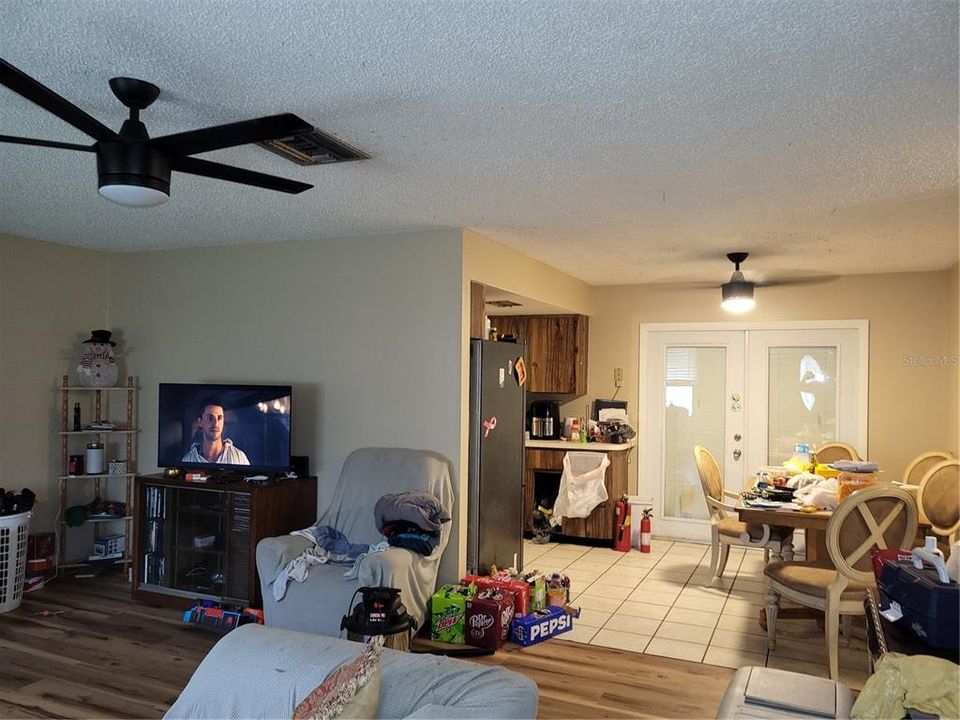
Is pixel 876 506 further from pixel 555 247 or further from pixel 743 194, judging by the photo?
pixel 555 247

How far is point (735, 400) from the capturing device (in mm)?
6410

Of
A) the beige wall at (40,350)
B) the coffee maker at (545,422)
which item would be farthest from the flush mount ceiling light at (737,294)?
the beige wall at (40,350)

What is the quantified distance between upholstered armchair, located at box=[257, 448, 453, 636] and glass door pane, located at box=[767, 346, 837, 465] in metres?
3.41

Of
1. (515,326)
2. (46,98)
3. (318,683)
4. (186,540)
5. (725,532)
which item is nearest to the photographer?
(46,98)

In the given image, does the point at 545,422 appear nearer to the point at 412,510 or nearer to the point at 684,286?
the point at 684,286

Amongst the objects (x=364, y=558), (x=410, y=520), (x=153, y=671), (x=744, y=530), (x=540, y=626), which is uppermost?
(x=410, y=520)

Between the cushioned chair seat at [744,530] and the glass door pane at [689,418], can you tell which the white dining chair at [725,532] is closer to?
the cushioned chair seat at [744,530]

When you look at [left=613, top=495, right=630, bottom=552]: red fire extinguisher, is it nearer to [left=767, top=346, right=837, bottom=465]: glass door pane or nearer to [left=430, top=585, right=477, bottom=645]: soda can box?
[left=767, top=346, right=837, bottom=465]: glass door pane

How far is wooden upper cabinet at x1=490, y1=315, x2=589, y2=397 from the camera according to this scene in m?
6.81

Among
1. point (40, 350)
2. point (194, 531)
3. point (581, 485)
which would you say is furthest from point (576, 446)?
point (40, 350)

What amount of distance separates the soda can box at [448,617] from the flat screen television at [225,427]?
131 centimetres

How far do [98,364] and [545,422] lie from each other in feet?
12.3

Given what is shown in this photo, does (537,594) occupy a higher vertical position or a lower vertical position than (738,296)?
lower

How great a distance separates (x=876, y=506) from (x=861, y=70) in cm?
223
